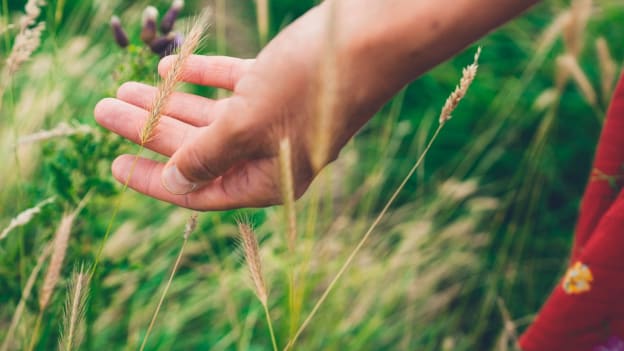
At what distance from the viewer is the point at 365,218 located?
6.66 feet

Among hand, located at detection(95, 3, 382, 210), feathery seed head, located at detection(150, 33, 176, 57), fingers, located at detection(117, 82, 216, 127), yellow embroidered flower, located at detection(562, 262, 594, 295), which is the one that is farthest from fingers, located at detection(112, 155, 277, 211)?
yellow embroidered flower, located at detection(562, 262, 594, 295)

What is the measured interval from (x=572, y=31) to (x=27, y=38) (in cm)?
144

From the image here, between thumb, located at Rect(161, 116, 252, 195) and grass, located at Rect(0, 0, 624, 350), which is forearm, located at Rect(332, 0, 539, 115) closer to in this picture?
thumb, located at Rect(161, 116, 252, 195)

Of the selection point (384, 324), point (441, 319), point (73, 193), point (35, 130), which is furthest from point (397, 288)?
point (35, 130)

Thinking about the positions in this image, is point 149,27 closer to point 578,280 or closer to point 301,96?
point 301,96

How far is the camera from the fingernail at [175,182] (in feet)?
3.13

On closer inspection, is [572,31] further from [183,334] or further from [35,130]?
[35,130]

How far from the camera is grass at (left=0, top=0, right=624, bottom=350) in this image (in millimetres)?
1383

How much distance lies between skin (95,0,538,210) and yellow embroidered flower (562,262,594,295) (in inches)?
23.1

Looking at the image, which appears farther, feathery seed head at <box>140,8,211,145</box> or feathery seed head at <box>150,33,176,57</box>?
feathery seed head at <box>150,33,176,57</box>

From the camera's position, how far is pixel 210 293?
1779 millimetres

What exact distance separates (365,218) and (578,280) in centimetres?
91

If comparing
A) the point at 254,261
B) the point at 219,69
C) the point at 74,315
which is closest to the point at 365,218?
the point at 219,69

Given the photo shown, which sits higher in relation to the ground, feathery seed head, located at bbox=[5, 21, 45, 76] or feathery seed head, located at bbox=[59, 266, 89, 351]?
feathery seed head, located at bbox=[5, 21, 45, 76]
